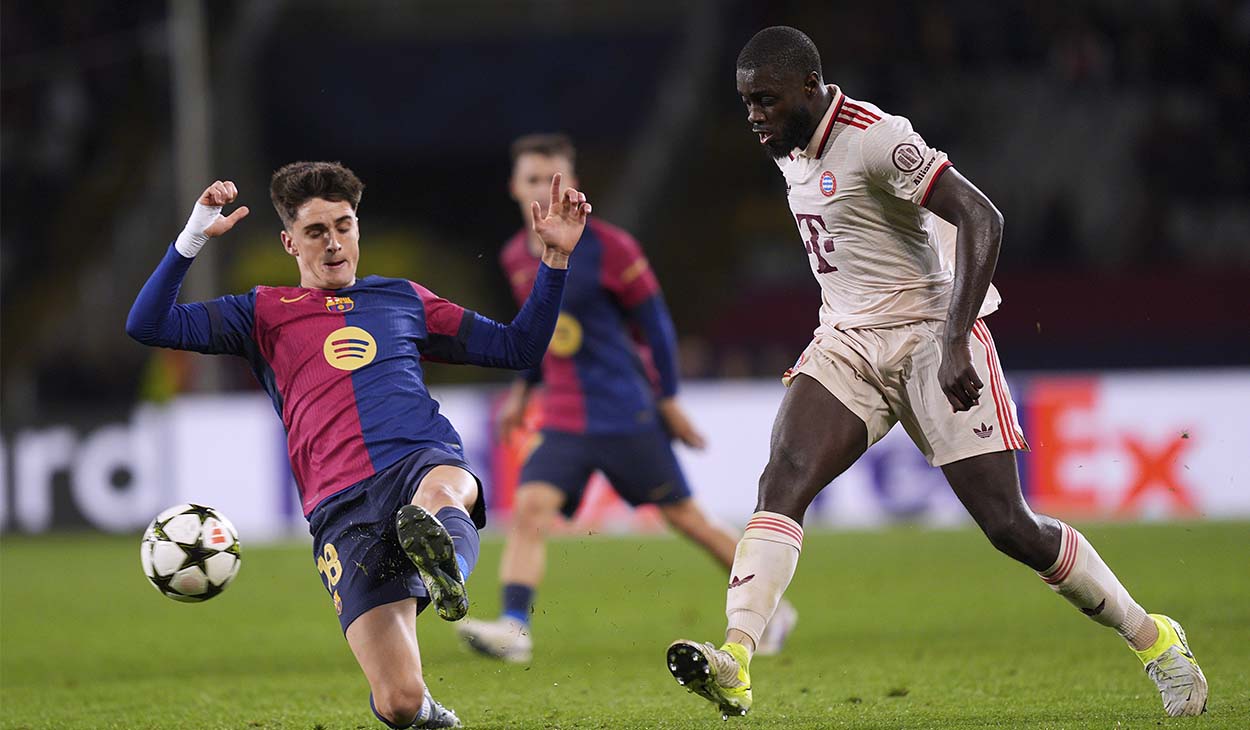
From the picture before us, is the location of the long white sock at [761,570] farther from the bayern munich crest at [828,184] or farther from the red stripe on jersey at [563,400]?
the red stripe on jersey at [563,400]

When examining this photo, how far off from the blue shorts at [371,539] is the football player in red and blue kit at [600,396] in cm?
234

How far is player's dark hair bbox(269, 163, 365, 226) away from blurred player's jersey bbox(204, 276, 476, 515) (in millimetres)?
267

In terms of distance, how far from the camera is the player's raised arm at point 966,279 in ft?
15.0

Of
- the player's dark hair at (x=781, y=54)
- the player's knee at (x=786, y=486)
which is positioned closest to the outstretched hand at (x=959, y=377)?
the player's knee at (x=786, y=486)

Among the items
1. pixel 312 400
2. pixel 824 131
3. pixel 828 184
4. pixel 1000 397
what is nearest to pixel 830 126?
pixel 824 131

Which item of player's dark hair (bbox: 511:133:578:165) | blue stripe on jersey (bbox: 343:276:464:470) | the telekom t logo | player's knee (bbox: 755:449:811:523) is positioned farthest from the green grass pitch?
player's dark hair (bbox: 511:133:578:165)

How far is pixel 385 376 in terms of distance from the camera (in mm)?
5145

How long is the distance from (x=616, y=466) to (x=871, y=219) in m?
2.85

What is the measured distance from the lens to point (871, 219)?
4.97 m

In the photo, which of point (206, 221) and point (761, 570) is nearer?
point (761, 570)

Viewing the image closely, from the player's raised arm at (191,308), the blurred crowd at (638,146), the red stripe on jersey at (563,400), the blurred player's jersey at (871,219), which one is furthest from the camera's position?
the blurred crowd at (638,146)

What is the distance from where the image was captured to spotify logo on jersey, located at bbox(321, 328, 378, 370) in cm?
513

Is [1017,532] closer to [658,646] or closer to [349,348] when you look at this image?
[349,348]

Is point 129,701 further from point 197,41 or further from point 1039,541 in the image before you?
point 197,41
